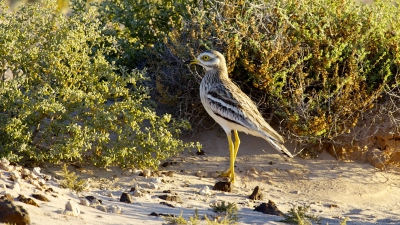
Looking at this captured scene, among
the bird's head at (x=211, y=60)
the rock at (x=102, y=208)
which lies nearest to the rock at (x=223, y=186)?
the bird's head at (x=211, y=60)

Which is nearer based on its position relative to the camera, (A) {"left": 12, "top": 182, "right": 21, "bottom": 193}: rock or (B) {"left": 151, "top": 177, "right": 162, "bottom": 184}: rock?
(A) {"left": 12, "top": 182, "right": 21, "bottom": 193}: rock

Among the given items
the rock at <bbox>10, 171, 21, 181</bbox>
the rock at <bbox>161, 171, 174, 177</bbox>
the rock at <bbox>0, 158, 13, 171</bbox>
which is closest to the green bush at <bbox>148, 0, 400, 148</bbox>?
the rock at <bbox>161, 171, 174, 177</bbox>

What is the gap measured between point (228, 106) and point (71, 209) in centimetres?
247

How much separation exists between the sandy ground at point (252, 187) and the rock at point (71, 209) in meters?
0.04

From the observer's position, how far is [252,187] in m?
6.98

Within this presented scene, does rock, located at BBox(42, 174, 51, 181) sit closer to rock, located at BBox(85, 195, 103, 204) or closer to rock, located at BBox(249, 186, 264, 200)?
rock, located at BBox(85, 195, 103, 204)

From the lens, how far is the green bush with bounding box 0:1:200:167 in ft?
20.7

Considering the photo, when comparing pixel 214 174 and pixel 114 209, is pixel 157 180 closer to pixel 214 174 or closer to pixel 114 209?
pixel 214 174

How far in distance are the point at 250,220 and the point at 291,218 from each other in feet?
1.16

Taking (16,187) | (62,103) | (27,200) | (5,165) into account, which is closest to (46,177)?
(5,165)

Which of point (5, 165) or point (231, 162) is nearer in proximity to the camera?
point (5, 165)

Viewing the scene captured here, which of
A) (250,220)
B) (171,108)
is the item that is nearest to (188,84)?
(171,108)

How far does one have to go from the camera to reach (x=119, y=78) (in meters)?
6.73

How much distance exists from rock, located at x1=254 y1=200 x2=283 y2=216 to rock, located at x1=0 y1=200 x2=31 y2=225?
2.22 m
